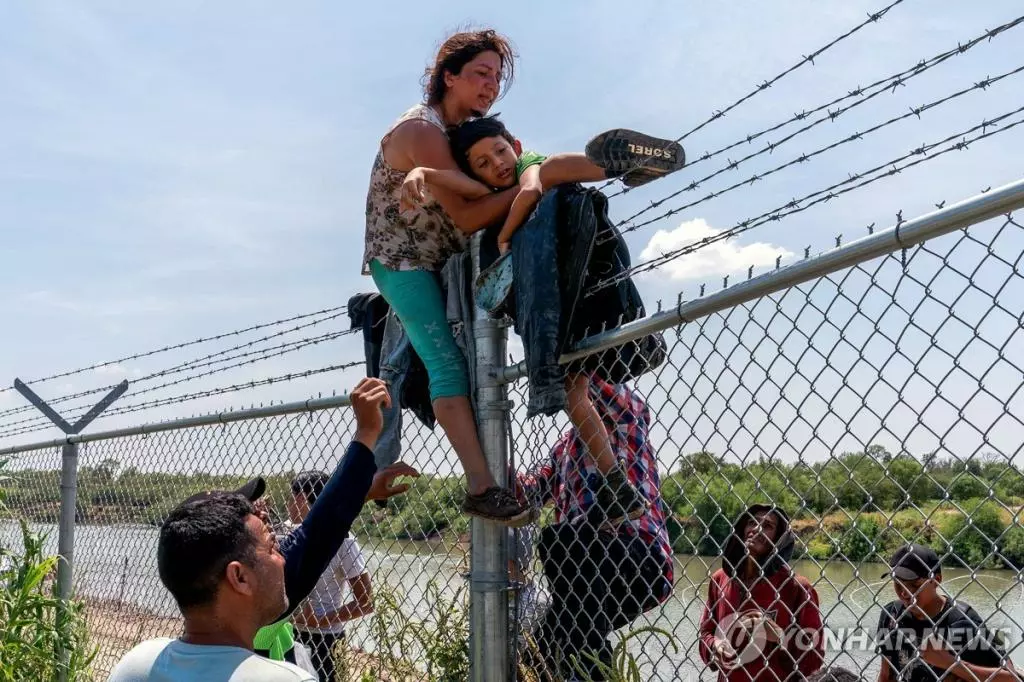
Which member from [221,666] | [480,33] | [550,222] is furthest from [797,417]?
[480,33]

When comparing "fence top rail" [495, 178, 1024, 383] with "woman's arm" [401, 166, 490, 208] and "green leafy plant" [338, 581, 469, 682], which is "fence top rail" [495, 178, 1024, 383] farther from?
"green leafy plant" [338, 581, 469, 682]

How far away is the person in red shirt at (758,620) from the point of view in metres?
2.67

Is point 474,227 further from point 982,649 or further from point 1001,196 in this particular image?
point 982,649

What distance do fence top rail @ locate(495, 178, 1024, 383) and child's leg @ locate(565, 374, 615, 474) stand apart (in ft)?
0.33

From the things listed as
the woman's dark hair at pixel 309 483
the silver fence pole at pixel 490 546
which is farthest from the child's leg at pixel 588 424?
the woman's dark hair at pixel 309 483

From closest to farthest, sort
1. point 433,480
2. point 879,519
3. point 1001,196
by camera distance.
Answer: point 1001,196
point 879,519
point 433,480

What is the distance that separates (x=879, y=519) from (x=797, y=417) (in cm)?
58

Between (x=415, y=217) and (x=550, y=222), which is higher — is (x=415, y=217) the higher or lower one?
the higher one

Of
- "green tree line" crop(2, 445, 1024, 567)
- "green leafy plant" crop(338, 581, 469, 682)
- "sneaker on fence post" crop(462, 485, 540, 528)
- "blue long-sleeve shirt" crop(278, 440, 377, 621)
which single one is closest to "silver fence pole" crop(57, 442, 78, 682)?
"green tree line" crop(2, 445, 1024, 567)

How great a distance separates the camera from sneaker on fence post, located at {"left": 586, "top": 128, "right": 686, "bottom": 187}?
2.75 metres

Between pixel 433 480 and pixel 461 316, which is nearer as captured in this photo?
pixel 461 316

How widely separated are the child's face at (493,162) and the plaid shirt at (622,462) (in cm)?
78

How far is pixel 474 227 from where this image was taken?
315 cm

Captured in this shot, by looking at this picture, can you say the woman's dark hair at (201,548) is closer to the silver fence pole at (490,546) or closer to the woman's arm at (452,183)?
the silver fence pole at (490,546)
